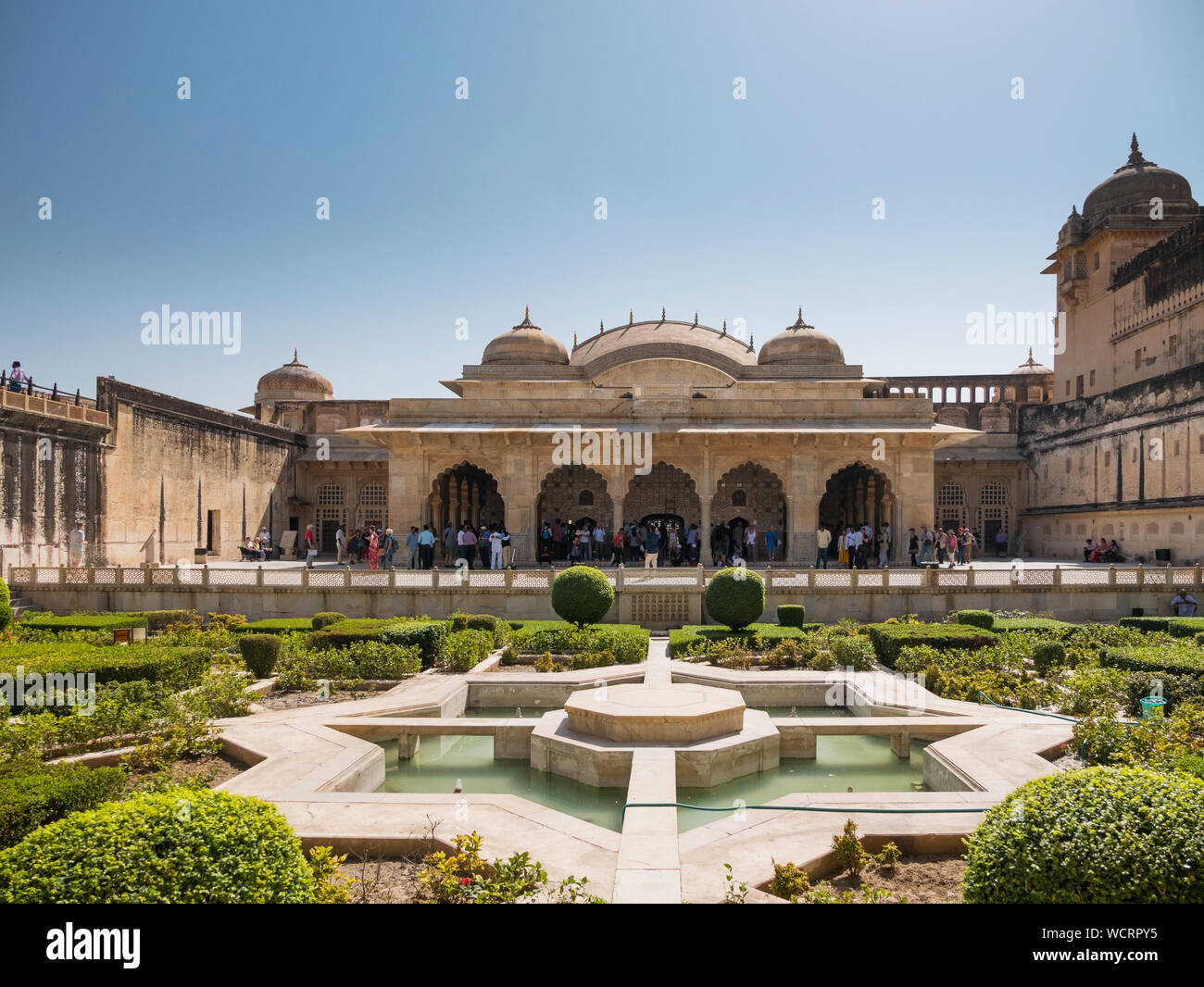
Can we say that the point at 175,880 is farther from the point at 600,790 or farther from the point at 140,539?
the point at 140,539

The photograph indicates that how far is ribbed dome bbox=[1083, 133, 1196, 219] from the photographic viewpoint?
2897cm

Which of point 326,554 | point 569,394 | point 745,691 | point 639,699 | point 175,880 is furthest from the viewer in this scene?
point 326,554

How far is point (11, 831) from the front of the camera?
512 cm

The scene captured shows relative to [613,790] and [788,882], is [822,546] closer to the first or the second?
[613,790]

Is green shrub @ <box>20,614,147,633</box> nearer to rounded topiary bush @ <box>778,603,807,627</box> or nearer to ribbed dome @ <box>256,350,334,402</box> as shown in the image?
rounded topiary bush @ <box>778,603,807,627</box>

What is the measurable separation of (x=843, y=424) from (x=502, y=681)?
1535 cm

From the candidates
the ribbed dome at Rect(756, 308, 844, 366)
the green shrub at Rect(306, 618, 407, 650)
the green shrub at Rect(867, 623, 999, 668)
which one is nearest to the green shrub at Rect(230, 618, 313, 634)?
the green shrub at Rect(306, 618, 407, 650)

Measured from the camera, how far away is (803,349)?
29656 millimetres

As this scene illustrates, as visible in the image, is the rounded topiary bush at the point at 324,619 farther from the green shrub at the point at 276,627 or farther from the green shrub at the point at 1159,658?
the green shrub at the point at 1159,658

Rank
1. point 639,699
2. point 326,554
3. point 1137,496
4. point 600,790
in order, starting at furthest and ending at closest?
point 326,554 → point 1137,496 → point 639,699 → point 600,790

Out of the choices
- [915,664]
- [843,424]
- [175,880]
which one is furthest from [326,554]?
[175,880]

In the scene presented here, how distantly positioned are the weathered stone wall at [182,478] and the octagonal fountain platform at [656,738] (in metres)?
16.6

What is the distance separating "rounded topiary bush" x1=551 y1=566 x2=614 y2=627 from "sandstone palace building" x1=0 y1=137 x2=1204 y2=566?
25.1 ft

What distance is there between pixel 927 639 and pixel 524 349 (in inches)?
809
